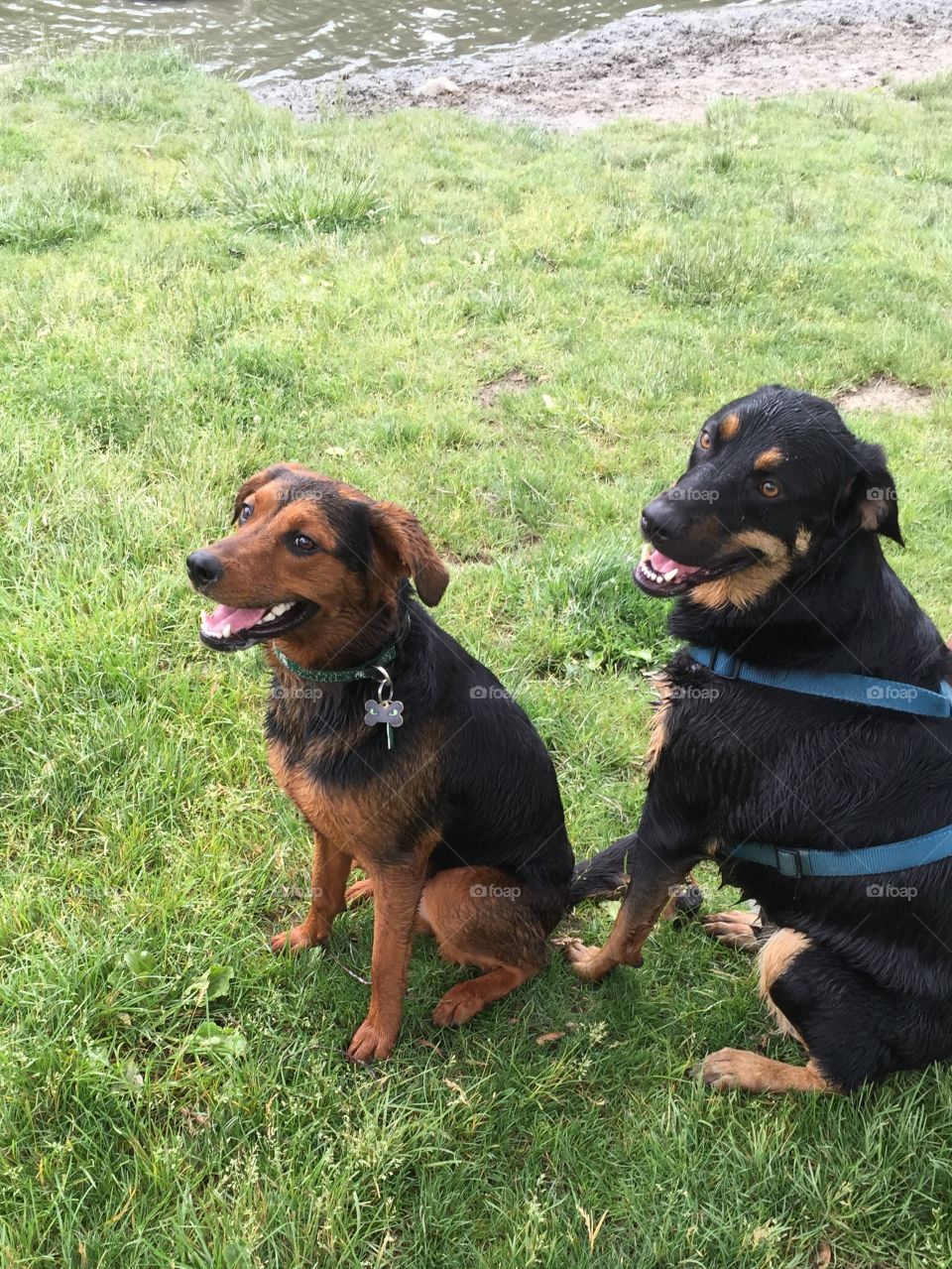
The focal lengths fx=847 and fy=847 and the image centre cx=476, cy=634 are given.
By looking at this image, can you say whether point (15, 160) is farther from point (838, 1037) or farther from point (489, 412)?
point (838, 1037)

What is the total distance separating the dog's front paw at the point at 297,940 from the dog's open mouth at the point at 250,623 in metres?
1.11

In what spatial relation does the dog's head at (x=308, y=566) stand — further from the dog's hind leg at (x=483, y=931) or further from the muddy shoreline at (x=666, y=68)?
the muddy shoreline at (x=666, y=68)

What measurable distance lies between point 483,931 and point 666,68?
16.1 m

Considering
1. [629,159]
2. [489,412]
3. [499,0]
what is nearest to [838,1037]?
[489,412]

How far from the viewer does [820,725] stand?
243 centimetres

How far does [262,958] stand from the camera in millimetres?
2877

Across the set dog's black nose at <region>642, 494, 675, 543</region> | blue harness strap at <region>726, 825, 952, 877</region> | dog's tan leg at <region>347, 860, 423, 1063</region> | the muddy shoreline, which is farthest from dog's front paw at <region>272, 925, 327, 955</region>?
the muddy shoreline

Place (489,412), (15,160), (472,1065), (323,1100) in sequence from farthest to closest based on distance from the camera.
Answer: (15,160)
(489,412)
(472,1065)
(323,1100)

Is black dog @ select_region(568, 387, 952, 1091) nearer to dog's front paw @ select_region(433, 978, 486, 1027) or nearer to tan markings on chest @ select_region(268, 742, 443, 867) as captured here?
tan markings on chest @ select_region(268, 742, 443, 867)

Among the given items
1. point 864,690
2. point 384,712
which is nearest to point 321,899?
point 384,712

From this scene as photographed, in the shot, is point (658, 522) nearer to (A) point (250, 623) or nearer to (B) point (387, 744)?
(B) point (387, 744)

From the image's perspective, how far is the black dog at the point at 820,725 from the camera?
7.79 ft

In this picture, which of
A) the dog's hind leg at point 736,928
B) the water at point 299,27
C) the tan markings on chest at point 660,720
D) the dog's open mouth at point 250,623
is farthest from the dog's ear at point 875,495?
the water at point 299,27

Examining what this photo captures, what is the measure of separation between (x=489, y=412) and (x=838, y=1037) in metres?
4.39
